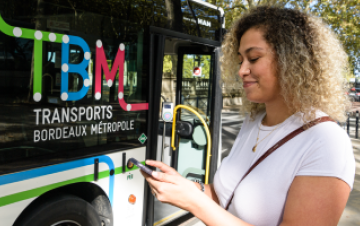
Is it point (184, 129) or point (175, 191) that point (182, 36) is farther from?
point (175, 191)

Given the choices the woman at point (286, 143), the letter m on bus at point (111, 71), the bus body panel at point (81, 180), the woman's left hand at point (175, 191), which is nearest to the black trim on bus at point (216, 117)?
the bus body panel at point (81, 180)

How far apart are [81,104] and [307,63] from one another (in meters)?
1.78

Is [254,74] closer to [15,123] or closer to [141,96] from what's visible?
[15,123]

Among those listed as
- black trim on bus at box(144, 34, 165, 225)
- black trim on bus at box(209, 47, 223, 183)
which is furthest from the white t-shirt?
black trim on bus at box(209, 47, 223, 183)

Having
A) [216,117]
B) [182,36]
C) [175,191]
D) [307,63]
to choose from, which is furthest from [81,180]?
[216,117]

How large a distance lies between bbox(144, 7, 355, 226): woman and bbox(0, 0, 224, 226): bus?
1.26 m

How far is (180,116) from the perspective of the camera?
422cm

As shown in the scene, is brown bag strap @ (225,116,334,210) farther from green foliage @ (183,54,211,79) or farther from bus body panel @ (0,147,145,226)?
green foliage @ (183,54,211,79)

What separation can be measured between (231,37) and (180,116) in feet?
8.56

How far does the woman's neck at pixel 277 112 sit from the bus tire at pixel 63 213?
1750 mm

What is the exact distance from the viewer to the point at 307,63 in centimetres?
126

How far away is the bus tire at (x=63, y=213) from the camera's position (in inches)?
87.3

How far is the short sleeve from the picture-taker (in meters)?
1.03

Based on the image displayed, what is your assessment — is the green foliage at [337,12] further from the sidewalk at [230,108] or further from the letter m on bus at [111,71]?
the sidewalk at [230,108]
